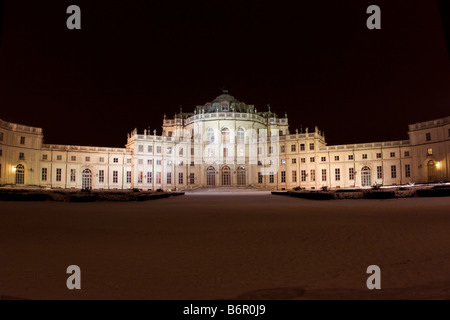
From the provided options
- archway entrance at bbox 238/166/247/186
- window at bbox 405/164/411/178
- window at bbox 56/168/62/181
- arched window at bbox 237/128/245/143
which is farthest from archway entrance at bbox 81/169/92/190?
window at bbox 405/164/411/178

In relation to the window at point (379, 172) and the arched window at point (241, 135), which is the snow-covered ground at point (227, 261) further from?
the arched window at point (241, 135)

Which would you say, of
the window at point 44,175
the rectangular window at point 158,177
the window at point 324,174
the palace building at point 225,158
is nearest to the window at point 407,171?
the palace building at point 225,158

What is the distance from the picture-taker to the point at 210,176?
253 feet

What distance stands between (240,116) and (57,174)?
38629 millimetres

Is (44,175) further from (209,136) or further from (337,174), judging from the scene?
(337,174)

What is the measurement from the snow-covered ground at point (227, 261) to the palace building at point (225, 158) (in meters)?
56.4

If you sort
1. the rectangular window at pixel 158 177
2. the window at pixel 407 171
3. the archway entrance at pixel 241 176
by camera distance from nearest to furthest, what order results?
the window at pixel 407 171 → the rectangular window at pixel 158 177 → the archway entrance at pixel 241 176

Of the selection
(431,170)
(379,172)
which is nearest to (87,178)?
(379,172)

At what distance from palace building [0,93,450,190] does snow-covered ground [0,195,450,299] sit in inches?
2219

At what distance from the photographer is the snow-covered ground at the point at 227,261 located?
17.4 ft

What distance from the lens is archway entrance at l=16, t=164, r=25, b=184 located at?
61.4 meters

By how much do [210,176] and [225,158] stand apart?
200 inches
